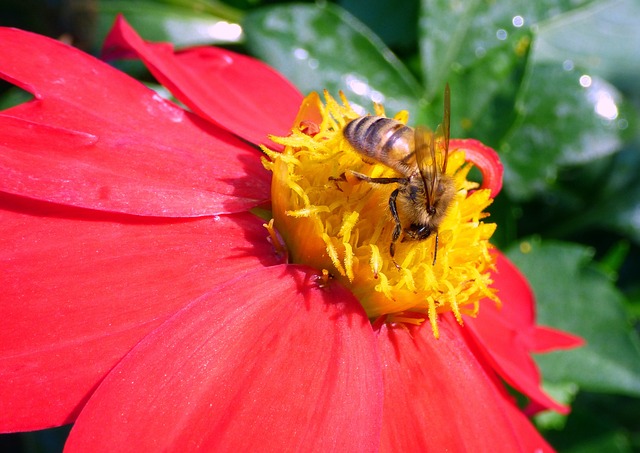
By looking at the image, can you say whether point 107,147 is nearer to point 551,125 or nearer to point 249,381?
point 249,381

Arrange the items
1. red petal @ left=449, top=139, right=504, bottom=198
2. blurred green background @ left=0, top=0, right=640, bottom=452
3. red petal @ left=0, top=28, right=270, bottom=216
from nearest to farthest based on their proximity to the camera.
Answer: red petal @ left=0, top=28, right=270, bottom=216 < red petal @ left=449, top=139, right=504, bottom=198 < blurred green background @ left=0, top=0, right=640, bottom=452

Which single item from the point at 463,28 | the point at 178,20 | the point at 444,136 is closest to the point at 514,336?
the point at 444,136

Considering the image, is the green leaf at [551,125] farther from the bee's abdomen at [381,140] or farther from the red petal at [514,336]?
the bee's abdomen at [381,140]

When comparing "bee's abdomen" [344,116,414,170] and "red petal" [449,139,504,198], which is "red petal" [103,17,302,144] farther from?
"red petal" [449,139,504,198]

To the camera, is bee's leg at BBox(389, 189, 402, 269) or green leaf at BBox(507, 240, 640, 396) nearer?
bee's leg at BBox(389, 189, 402, 269)

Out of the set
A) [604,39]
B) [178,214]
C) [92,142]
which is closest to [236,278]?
[178,214]

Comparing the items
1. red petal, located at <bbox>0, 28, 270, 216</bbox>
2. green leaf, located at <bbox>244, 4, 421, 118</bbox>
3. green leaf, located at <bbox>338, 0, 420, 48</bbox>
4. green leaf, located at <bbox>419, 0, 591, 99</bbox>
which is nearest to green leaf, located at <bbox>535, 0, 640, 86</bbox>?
green leaf, located at <bbox>419, 0, 591, 99</bbox>

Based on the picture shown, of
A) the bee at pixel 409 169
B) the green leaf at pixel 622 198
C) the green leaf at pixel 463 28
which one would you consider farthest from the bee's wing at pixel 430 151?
the green leaf at pixel 622 198
